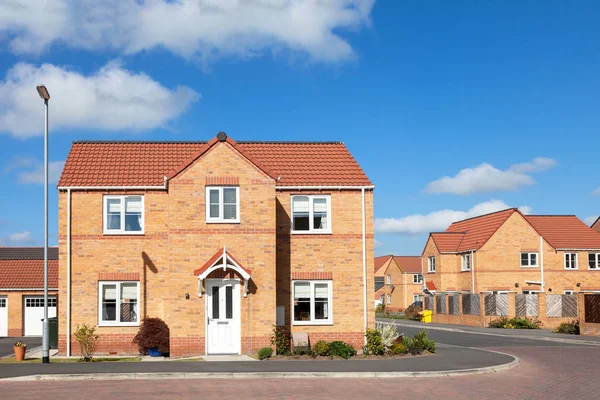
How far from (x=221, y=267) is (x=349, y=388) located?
8277mm

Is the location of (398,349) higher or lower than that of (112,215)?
lower

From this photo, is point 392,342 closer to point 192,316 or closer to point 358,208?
point 358,208

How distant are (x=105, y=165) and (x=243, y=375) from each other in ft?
39.6

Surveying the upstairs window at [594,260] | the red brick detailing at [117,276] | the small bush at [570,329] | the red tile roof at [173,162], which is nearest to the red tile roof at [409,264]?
the upstairs window at [594,260]

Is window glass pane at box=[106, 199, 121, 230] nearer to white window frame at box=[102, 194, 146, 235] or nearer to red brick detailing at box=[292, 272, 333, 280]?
white window frame at box=[102, 194, 146, 235]

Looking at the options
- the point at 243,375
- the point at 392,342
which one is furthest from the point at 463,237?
the point at 243,375

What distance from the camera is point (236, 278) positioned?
2558 centimetres

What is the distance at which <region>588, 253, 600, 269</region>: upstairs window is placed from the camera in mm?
58969

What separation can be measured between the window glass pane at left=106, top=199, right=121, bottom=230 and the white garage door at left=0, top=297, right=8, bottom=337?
66.8 feet

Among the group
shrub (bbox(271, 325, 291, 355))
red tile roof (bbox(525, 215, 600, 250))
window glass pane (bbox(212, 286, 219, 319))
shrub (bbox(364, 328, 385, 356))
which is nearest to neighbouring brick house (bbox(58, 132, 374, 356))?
window glass pane (bbox(212, 286, 219, 319))

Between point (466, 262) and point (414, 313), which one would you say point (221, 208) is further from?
point (414, 313)

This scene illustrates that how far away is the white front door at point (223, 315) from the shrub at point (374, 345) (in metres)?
4.52

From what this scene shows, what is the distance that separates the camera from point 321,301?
27.4m

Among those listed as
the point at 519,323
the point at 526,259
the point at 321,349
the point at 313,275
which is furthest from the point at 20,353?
the point at 526,259
